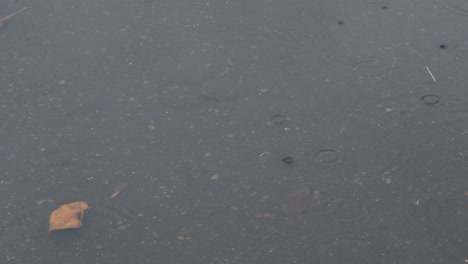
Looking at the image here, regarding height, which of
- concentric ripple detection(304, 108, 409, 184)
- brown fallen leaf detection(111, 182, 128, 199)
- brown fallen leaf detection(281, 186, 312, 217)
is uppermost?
brown fallen leaf detection(111, 182, 128, 199)

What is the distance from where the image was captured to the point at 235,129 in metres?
4.10

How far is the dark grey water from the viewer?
3527 millimetres

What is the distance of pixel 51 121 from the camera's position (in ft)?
13.9

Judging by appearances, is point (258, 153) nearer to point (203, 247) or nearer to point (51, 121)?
point (203, 247)

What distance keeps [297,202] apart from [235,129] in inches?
25.0

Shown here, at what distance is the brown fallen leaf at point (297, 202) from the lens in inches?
143

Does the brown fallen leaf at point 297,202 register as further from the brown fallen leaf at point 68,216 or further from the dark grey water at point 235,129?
the brown fallen leaf at point 68,216

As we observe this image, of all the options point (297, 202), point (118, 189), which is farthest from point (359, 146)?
point (118, 189)

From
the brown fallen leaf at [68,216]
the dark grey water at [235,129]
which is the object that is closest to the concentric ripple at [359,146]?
the dark grey water at [235,129]

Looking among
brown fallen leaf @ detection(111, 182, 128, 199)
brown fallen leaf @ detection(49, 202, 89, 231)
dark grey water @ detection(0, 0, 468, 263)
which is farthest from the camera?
brown fallen leaf @ detection(111, 182, 128, 199)

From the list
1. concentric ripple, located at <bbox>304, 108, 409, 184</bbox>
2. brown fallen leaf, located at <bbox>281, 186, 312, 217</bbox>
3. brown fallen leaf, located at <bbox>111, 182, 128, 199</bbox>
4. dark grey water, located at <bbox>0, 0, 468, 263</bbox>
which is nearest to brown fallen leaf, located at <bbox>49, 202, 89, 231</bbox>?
dark grey water, located at <bbox>0, 0, 468, 263</bbox>

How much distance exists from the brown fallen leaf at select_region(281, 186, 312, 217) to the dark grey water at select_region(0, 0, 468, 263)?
3 cm

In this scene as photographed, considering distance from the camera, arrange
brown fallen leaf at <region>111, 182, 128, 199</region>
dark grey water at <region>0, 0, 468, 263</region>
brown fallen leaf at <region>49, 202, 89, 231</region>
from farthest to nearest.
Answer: brown fallen leaf at <region>111, 182, 128, 199</region> → brown fallen leaf at <region>49, 202, 89, 231</region> → dark grey water at <region>0, 0, 468, 263</region>

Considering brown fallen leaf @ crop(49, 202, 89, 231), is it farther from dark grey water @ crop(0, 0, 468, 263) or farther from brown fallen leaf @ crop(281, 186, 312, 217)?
brown fallen leaf @ crop(281, 186, 312, 217)
